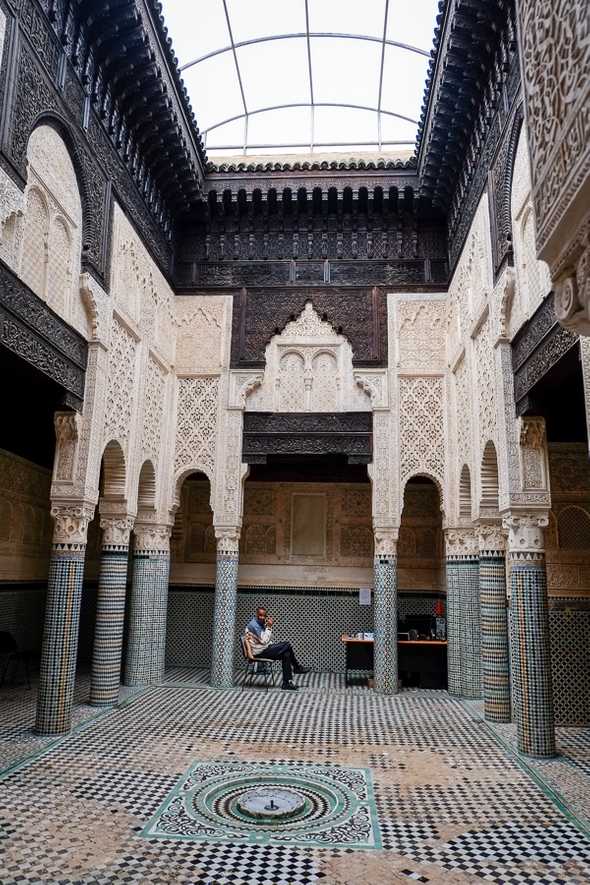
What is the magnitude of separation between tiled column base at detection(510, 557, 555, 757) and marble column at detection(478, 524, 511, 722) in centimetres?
103

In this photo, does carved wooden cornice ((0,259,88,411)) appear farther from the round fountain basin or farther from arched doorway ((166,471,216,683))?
arched doorway ((166,471,216,683))

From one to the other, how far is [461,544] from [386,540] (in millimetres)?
896

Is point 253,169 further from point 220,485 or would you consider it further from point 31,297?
point 31,297

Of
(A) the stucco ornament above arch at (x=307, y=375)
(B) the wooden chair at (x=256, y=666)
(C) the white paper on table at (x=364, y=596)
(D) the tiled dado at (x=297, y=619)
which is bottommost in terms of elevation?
(B) the wooden chair at (x=256, y=666)

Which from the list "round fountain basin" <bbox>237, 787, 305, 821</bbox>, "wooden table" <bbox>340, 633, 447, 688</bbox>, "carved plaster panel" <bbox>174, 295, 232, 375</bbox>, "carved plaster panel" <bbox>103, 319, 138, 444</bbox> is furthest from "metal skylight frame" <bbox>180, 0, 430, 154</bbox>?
"round fountain basin" <bbox>237, 787, 305, 821</bbox>

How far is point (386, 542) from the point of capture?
829 cm

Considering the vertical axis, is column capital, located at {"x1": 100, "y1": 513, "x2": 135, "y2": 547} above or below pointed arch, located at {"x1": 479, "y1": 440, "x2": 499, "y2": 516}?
below

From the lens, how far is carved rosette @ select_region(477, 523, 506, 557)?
6.78m

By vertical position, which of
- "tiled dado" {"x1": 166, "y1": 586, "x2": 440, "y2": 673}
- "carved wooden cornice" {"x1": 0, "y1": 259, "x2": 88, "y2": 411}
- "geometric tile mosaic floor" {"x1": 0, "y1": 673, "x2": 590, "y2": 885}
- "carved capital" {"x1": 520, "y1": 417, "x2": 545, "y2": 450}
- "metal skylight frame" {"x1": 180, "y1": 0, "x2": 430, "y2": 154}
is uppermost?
"metal skylight frame" {"x1": 180, "y1": 0, "x2": 430, "y2": 154}

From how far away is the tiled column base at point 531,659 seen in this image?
17.0 feet

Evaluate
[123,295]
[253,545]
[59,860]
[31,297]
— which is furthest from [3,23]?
[253,545]

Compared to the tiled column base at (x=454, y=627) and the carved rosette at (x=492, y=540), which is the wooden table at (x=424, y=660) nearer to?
the tiled column base at (x=454, y=627)

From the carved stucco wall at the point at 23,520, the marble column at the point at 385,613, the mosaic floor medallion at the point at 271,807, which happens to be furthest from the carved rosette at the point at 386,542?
the carved stucco wall at the point at 23,520

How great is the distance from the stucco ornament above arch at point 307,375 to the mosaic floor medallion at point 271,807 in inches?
185
